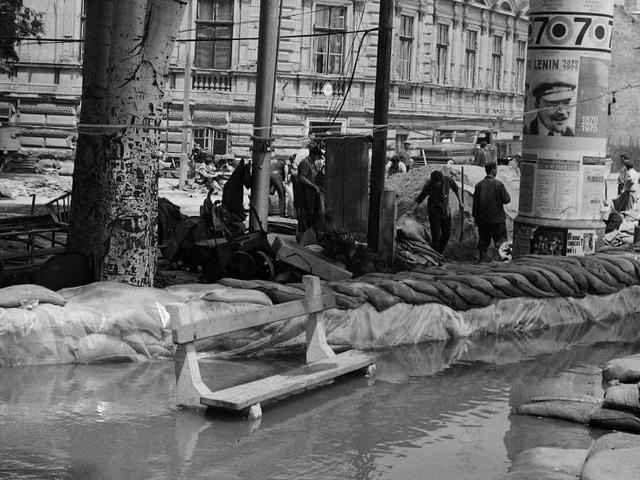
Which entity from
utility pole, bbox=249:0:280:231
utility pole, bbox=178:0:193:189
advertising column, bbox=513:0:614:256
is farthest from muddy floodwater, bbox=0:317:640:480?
utility pole, bbox=178:0:193:189

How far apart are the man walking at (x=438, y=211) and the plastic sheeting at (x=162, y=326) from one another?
6171 millimetres

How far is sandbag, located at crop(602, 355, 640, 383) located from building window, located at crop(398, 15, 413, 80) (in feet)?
112

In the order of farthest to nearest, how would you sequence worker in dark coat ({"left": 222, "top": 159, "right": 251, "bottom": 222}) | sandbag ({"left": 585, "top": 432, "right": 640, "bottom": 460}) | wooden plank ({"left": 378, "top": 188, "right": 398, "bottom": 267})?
worker in dark coat ({"left": 222, "top": 159, "right": 251, "bottom": 222}) → wooden plank ({"left": 378, "top": 188, "right": 398, "bottom": 267}) → sandbag ({"left": 585, "top": 432, "right": 640, "bottom": 460})

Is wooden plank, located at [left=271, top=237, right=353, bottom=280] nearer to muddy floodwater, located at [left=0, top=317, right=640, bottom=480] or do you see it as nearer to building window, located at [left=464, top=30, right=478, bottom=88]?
muddy floodwater, located at [left=0, top=317, right=640, bottom=480]

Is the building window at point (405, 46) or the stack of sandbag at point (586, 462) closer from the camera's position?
the stack of sandbag at point (586, 462)

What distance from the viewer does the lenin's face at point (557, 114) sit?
46.3 ft

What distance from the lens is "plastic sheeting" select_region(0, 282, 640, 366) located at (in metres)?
9.09

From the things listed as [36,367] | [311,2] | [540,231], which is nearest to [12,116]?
[311,2]

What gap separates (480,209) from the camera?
1795 centimetres

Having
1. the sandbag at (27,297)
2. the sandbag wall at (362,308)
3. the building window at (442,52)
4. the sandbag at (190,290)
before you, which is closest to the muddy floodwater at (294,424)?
the sandbag wall at (362,308)

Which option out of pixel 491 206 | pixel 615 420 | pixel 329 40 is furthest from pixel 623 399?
pixel 329 40

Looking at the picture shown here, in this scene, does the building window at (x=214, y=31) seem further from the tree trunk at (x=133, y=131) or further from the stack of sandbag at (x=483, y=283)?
the tree trunk at (x=133, y=131)

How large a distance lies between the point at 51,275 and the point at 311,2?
2947 cm

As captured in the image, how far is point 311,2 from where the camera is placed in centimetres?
3947
